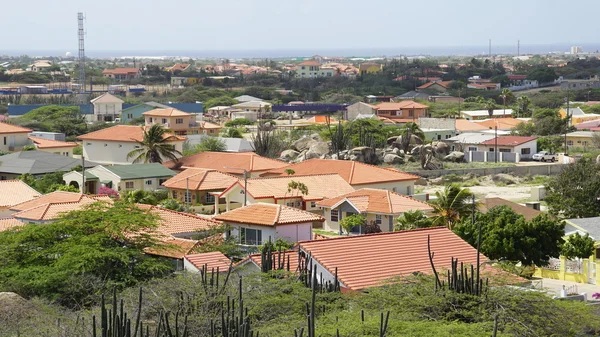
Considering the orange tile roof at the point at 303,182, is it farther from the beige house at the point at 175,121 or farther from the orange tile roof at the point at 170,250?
the beige house at the point at 175,121

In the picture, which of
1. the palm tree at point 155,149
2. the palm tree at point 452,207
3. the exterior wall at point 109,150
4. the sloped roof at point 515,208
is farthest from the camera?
the exterior wall at point 109,150

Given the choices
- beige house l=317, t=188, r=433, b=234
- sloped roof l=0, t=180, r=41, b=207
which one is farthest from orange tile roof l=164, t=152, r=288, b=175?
sloped roof l=0, t=180, r=41, b=207

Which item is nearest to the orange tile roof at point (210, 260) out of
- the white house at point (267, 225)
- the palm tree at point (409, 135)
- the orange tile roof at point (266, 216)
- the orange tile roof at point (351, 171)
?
the white house at point (267, 225)

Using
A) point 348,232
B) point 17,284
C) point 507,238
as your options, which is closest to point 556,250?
point 507,238

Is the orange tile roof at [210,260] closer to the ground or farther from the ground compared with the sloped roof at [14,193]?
farther from the ground

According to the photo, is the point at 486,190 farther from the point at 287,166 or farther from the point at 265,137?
the point at 265,137

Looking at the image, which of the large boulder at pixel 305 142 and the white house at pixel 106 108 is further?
the white house at pixel 106 108

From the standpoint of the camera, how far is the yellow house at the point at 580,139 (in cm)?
7501

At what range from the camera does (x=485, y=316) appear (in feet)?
75.8

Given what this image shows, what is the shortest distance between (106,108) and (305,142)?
34.6m

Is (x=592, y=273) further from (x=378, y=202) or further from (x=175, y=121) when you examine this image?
(x=175, y=121)

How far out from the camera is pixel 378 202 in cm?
4306

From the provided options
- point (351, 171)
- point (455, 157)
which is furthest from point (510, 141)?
point (351, 171)

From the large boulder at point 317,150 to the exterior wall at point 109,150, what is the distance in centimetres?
906
